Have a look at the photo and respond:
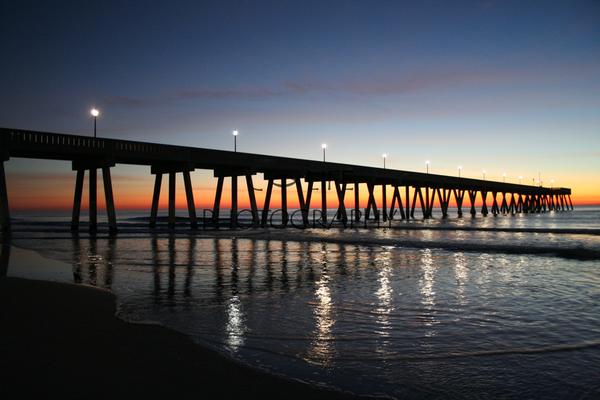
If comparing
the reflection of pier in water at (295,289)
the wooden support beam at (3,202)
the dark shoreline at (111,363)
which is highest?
the wooden support beam at (3,202)

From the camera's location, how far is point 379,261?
51.6 ft

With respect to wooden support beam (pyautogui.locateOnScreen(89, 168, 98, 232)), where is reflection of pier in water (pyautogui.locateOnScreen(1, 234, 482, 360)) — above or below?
below

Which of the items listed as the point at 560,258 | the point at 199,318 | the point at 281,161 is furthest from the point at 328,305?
the point at 281,161

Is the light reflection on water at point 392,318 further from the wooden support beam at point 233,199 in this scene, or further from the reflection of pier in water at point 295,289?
the wooden support beam at point 233,199

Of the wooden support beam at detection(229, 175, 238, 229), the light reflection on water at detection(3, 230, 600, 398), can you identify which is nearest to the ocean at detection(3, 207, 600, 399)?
the light reflection on water at detection(3, 230, 600, 398)

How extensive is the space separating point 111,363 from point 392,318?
417 centimetres

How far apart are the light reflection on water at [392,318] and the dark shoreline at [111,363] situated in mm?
368

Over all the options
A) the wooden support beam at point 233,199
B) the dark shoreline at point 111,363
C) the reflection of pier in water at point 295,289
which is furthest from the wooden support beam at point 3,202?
the dark shoreline at point 111,363

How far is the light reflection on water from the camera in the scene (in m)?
4.55

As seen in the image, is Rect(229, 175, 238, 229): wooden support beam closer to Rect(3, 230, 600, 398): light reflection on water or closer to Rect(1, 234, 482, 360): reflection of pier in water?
Rect(1, 234, 482, 360): reflection of pier in water

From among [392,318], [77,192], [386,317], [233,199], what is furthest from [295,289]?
[233,199]

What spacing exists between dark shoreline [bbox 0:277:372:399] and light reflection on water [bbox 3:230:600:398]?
14.5 inches

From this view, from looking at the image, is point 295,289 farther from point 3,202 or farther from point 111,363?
point 3,202

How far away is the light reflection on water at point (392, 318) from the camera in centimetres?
455
